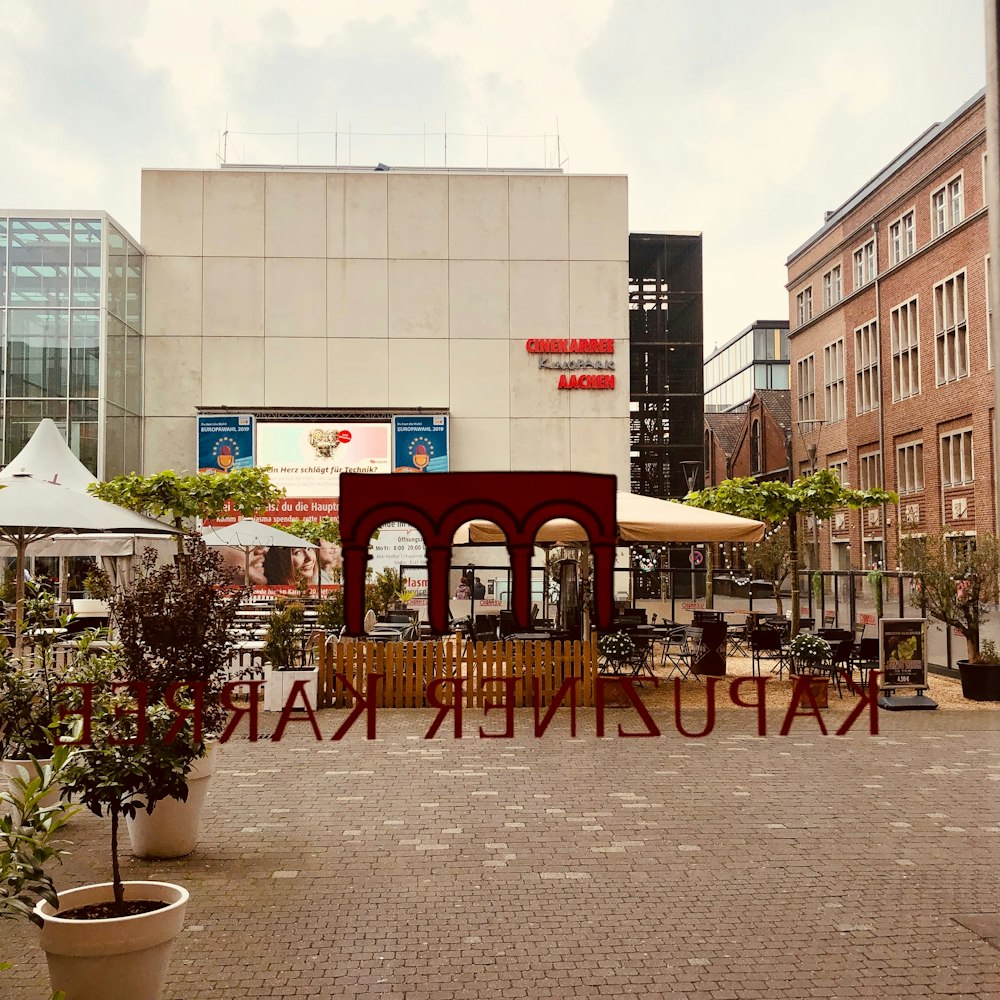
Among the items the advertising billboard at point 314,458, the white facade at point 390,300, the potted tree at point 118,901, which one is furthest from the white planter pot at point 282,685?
the white facade at point 390,300

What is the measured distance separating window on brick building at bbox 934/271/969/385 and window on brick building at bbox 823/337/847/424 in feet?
37.9

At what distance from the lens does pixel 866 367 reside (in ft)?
187

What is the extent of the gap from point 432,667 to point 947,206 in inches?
1624

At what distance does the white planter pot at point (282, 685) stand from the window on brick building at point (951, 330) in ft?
125

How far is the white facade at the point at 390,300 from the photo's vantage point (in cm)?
4156

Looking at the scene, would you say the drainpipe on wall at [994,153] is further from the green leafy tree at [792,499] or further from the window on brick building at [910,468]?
the window on brick building at [910,468]

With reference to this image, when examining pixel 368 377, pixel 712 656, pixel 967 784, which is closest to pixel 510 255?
pixel 368 377

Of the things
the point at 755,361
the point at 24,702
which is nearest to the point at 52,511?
the point at 24,702

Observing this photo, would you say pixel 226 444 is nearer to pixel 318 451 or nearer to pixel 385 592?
pixel 318 451

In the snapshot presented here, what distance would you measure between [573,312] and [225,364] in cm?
1331

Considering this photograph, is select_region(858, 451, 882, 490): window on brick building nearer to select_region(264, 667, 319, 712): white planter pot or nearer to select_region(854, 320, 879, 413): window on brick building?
select_region(854, 320, 879, 413): window on brick building

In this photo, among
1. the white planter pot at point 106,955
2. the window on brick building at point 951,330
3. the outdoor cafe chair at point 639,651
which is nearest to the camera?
the white planter pot at point 106,955

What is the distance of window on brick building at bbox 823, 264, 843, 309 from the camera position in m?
61.5

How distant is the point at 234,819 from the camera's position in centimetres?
879
